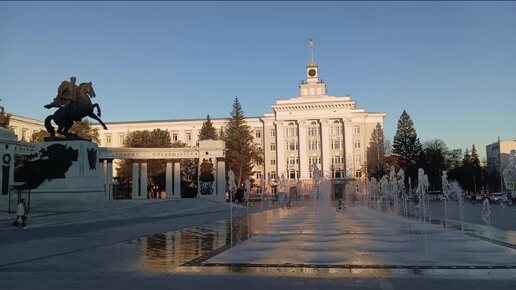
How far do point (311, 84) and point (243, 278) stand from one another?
8660 centimetres

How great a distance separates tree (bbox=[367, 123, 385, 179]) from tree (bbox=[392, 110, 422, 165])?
5.95m

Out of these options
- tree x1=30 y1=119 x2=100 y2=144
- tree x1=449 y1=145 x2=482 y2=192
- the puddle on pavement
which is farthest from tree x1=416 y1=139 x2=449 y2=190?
the puddle on pavement

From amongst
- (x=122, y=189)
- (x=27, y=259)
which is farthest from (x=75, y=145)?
(x=122, y=189)

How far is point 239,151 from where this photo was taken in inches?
2950

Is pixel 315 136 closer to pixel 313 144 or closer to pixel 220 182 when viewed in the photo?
pixel 313 144

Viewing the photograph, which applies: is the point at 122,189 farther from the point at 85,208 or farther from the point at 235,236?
the point at 235,236

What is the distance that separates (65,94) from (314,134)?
66225mm

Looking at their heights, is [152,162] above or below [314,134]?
below

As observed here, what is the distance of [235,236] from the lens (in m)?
16.0

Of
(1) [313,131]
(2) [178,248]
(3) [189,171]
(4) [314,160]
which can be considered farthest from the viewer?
(1) [313,131]

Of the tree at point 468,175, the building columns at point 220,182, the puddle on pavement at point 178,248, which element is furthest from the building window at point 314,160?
the puddle on pavement at point 178,248

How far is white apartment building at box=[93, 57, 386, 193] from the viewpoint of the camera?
292ft

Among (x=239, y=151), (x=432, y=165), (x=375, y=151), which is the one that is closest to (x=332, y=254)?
(x=239, y=151)

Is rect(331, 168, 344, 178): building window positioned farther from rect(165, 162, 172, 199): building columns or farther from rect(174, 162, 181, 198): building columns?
rect(165, 162, 172, 199): building columns
